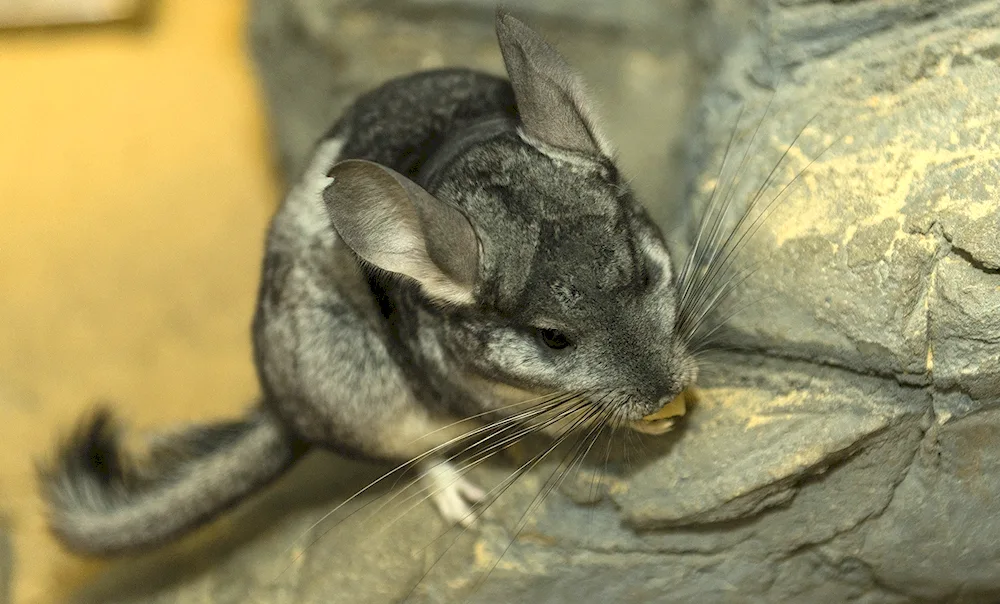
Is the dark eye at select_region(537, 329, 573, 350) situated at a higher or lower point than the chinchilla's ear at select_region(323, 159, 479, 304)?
lower

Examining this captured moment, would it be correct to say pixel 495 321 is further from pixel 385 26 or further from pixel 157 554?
pixel 385 26

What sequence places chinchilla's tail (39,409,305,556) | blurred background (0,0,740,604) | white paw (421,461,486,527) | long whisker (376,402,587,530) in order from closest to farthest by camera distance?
long whisker (376,402,587,530) < white paw (421,461,486,527) < chinchilla's tail (39,409,305,556) < blurred background (0,0,740,604)

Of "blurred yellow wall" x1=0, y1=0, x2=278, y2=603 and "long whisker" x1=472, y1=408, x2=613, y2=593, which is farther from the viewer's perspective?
"blurred yellow wall" x1=0, y1=0, x2=278, y2=603

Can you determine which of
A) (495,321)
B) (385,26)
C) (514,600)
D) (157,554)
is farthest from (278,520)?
(385,26)

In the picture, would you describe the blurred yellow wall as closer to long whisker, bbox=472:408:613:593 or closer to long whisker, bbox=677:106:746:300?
long whisker, bbox=472:408:613:593

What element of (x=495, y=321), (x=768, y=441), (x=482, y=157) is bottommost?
(x=768, y=441)

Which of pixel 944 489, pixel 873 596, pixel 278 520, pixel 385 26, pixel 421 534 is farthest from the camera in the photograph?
pixel 385 26

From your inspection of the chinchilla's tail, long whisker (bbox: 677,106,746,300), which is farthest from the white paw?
long whisker (bbox: 677,106,746,300)
